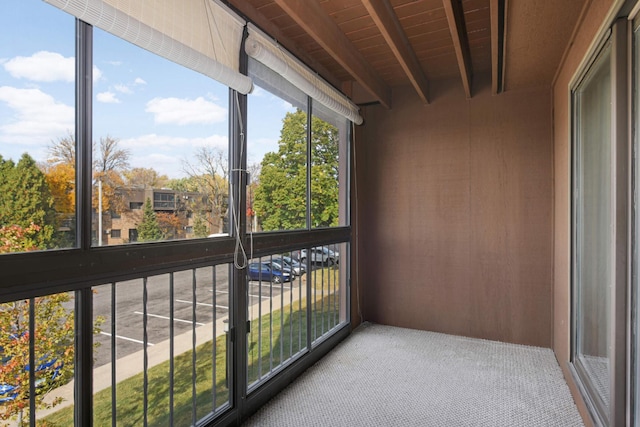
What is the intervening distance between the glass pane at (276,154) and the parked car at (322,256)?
242 millimetres

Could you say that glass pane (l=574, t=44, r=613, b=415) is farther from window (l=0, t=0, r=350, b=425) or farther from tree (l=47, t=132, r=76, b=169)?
tree (l=47, t=132, r=76, b=169)

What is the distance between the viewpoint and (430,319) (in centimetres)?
347

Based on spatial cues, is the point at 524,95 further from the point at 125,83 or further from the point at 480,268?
the point at 125,83

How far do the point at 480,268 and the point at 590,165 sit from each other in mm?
1504

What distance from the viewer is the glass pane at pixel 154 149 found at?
4.45ft

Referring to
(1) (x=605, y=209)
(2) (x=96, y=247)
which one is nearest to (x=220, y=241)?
(2) (x=96, y=247)

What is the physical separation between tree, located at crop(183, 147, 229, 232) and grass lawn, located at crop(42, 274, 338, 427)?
681 mm

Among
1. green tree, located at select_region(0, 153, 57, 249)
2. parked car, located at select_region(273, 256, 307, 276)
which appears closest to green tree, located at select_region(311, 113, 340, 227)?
parked car, located at select_region(273, 256, 307, 276)

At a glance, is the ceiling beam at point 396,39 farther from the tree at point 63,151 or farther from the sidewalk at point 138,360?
the sidewalk at point 138,360

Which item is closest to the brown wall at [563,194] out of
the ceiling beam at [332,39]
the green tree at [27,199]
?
the ceiling beam at [332,39]

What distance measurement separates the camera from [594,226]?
6.25 ft

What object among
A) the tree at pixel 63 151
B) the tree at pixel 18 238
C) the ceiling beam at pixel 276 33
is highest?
the ceiling beam at pixel 276 33

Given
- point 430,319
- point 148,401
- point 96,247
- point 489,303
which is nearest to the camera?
point 96,247

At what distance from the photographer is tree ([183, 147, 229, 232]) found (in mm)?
1772
